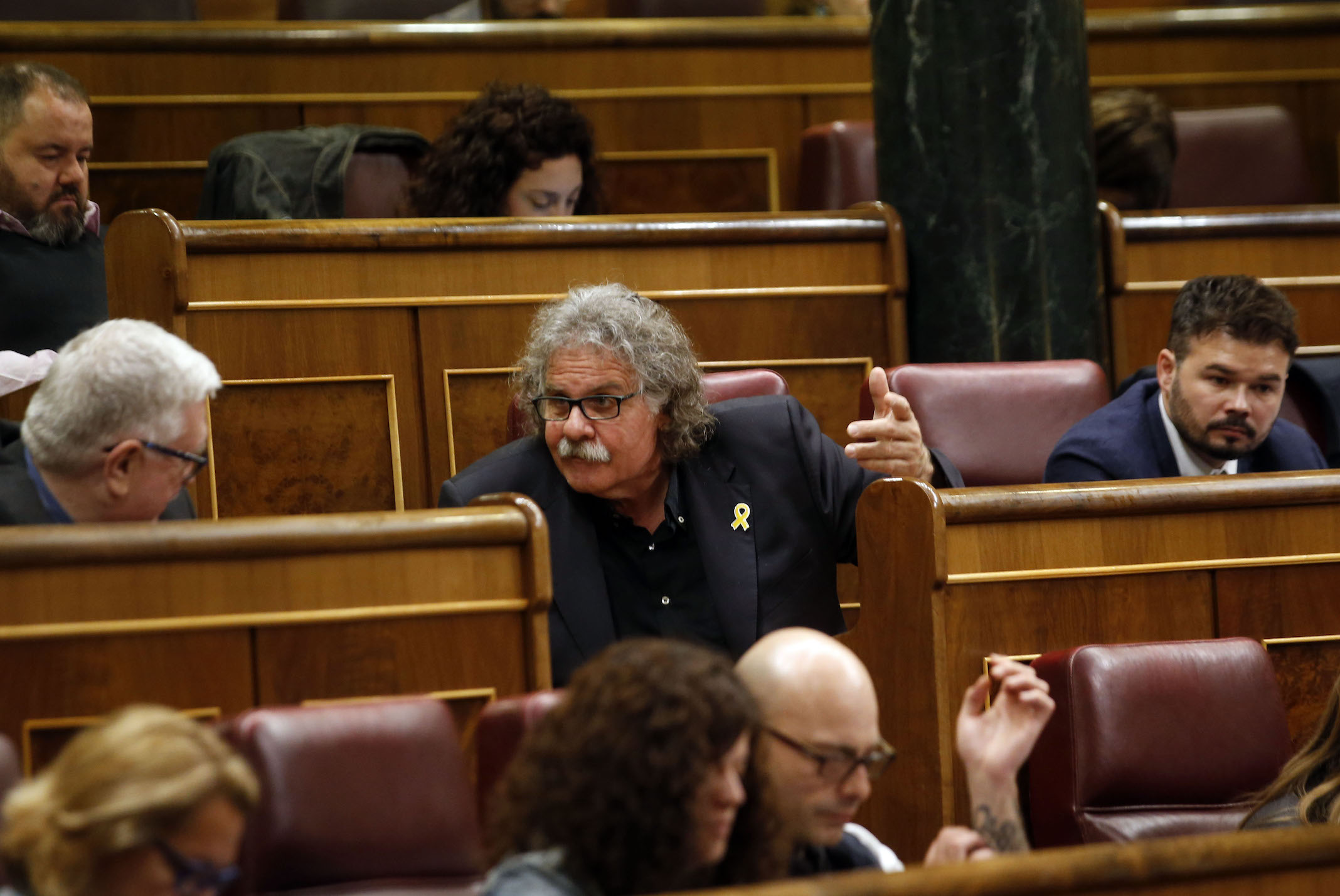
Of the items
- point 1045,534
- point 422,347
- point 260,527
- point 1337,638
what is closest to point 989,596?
point 1045,534

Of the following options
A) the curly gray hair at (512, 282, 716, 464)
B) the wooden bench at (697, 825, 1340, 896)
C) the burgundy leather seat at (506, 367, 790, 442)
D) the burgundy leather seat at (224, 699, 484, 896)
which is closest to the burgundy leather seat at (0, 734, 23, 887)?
the burgundy leather seat at (224, 699, 484, 896)

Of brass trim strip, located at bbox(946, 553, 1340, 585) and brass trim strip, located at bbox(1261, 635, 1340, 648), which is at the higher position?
brass trim strip, located at bbox(946, 553, 1340, 585)

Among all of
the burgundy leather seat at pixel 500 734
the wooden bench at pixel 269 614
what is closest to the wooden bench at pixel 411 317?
the wooden bench at pixel 269 614

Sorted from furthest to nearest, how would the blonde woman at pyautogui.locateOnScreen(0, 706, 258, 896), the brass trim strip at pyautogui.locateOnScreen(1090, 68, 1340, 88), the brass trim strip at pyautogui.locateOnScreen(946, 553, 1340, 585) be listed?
the brass trim strip at pyautogui.locateOnScreen(1090, 68, 1340, 88) → the brass trim strip at pyautogui.locateOnScreen(946, 553, 1340, 585) → the blonde woman at pyautogui.locateOnScreen(0, 706, 258, 896)

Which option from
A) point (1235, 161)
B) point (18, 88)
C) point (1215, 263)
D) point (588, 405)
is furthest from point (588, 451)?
point (1235, 161)

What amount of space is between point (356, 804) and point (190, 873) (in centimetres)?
17

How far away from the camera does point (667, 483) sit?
1.37 metres

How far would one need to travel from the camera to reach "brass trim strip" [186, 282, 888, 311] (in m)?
1.54

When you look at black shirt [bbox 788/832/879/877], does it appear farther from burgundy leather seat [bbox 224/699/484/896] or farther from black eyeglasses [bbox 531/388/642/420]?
black eyeglasses [bbox 531/388/642/420]

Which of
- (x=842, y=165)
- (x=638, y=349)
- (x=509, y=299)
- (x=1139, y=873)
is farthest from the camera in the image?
(x=842, y=165)

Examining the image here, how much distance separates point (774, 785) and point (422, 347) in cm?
87

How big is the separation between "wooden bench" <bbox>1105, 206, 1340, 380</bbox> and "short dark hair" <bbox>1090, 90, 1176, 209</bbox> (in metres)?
0.14

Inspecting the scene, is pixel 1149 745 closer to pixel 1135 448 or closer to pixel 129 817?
pixel 1135 448

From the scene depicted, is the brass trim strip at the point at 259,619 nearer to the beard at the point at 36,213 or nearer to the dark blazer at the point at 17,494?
the dark blazer at the point at 17,494
